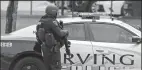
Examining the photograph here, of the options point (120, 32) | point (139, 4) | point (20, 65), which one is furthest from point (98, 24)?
point (139, 4)

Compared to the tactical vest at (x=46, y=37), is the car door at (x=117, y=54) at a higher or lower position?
lower

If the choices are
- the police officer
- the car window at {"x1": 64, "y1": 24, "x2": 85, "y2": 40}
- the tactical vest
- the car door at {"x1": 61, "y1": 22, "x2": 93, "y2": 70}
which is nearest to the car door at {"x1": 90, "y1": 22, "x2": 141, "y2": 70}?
the car door at {"x1": 61, "y1": 22, "x2": 93, "y2": 70}

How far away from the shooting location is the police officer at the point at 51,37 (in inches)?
224

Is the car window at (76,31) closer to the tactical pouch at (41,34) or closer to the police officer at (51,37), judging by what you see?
the police officer at (51,37)

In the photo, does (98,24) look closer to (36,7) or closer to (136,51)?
(136,51)

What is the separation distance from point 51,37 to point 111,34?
146 centimetres

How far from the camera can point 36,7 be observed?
79.4ft

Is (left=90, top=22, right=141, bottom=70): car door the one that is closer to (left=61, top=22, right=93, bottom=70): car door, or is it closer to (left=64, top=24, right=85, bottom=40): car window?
(left=61, top=22, right=93, bottom=70): car door

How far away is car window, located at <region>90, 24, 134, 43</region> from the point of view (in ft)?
21.5

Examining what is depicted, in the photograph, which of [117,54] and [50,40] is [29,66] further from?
[117,54]

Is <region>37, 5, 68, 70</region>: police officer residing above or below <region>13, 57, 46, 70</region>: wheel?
above

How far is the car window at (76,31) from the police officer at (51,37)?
0.78 meters

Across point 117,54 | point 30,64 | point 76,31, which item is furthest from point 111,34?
point 30,64

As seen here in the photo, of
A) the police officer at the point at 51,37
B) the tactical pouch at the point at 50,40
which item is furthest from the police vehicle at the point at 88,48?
the tactical pouch at the point at 50,40
